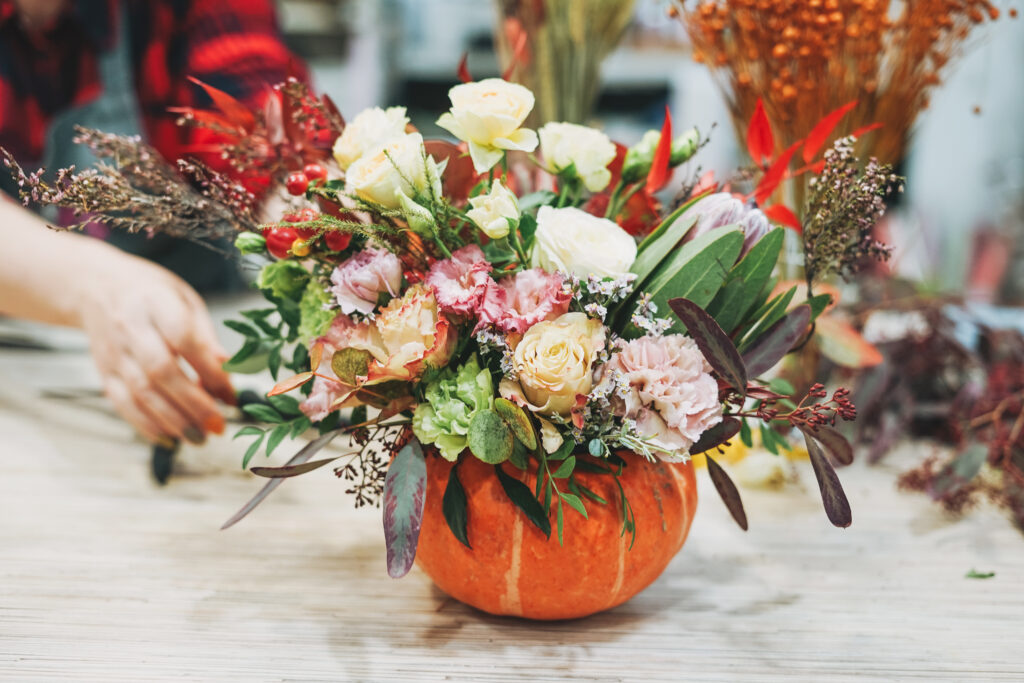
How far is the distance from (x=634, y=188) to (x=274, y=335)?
1.09ft

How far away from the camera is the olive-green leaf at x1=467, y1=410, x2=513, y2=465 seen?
0.48m

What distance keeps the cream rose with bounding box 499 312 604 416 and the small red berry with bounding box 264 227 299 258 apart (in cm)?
19

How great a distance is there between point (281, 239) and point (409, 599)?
31 cm

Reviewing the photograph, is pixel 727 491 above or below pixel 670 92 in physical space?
above

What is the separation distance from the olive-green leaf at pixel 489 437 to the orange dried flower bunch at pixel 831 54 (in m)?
0.55

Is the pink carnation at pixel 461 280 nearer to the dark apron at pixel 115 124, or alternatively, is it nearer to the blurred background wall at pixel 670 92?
the dark apron at pixel 115 124

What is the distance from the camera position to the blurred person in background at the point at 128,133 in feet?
2.58

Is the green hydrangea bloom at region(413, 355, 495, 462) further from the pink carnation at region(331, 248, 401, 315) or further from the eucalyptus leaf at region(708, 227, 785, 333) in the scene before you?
the eucalyptus leaf at region(708, 227, 785, 333)

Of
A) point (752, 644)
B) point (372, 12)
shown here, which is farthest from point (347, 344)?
point (372, 12)

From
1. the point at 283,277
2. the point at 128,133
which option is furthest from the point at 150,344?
the point at 128,133

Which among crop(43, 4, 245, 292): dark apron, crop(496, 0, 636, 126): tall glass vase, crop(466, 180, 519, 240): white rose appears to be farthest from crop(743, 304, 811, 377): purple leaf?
crop(43, 4, 245, 292): dark apron

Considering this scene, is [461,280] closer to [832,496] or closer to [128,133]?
[832,496]

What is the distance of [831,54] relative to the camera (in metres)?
0.82

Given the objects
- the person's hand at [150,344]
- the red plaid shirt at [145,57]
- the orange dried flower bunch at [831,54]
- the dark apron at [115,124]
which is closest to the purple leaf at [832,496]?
the orange dried flower bunch at [831,54]
